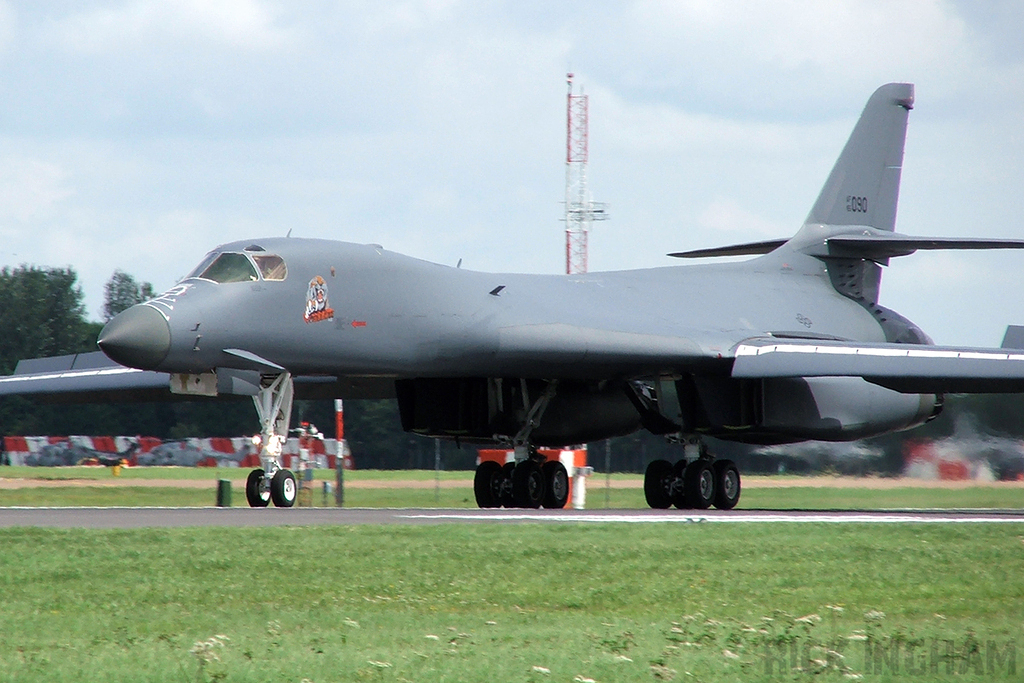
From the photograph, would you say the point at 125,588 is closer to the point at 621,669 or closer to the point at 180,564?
the point at 180,564

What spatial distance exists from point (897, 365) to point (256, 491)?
7.79m

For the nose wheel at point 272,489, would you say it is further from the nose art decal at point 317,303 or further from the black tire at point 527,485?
the black tire at point 527,485

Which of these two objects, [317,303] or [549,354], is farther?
[549,354]

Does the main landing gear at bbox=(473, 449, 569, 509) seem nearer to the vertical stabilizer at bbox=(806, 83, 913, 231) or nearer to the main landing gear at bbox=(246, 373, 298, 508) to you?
the main landing gear at bbox=(246, 373, 298, 508)

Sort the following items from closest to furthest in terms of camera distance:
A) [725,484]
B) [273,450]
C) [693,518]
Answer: [693,518] → [273,450] → [725,484]

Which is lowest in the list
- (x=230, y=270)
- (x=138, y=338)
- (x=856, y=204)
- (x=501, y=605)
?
(x=501, y=605)

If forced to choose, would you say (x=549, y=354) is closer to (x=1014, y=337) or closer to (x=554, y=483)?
(x=554, y=483)

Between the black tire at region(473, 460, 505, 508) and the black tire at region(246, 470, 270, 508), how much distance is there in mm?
4885

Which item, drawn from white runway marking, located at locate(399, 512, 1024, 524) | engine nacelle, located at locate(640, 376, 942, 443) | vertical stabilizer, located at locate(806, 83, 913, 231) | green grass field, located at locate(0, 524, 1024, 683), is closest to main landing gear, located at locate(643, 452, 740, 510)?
engine nacelle, located at locate(640, 376, 942, 443)

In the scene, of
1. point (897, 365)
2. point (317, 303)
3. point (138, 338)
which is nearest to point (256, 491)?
point (138, 338)

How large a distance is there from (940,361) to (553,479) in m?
5.28

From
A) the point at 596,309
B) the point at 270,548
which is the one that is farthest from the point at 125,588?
the point at 596,309

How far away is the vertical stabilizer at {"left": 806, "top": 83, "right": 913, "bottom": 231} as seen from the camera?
79.1 ft

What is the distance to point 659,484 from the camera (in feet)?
64.3
